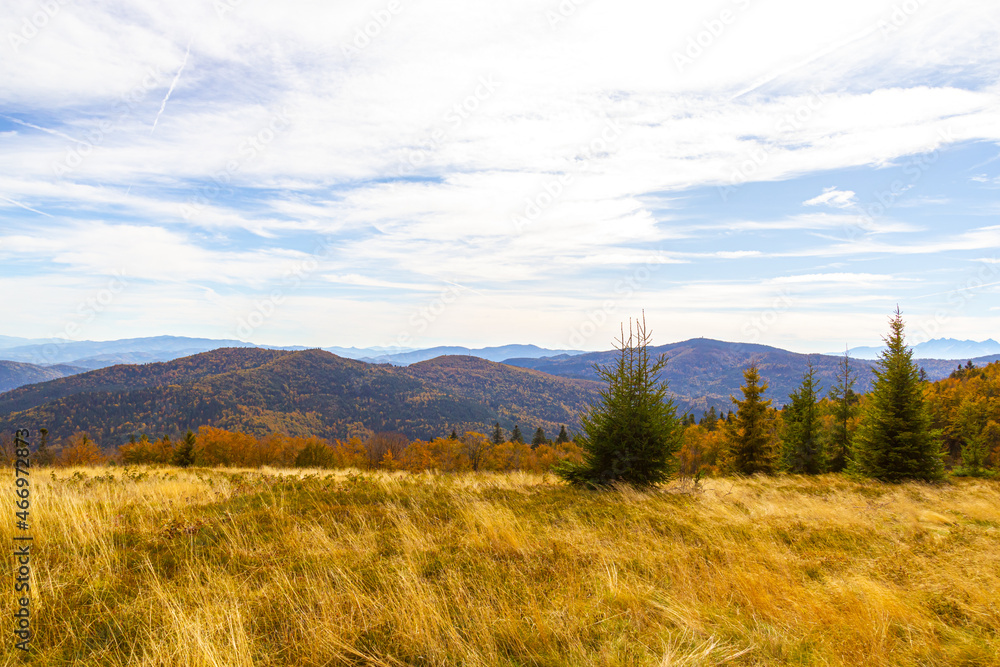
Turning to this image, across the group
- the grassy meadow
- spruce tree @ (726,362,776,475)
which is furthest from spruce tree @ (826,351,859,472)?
the grassy meadow

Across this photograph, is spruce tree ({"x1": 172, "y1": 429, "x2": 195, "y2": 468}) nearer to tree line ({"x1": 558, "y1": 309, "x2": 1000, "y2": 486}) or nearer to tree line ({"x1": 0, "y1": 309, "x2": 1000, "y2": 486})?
tree line ({"x1": 0, "y1": 309, "x2": 1000, "y2": 486})

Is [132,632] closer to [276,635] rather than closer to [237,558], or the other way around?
[276,635]

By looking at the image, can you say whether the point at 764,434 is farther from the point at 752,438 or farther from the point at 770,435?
the point at 770,435

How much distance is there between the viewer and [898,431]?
18.8 m

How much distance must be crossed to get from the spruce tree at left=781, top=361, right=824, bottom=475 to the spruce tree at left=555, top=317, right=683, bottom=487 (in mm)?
18605

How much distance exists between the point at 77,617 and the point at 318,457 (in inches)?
2433

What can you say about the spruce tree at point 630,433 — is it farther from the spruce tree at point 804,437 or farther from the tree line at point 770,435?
the spruce tree at point 804,437

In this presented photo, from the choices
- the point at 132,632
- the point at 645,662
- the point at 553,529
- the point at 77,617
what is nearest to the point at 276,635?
the point at 132,632

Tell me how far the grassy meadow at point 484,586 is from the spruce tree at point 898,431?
12097 mm

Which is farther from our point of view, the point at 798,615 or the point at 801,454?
the point at 801,454

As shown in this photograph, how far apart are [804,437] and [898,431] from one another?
8800 mm

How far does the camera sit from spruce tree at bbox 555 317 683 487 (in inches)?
488

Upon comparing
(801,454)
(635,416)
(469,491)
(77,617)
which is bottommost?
(801,454)

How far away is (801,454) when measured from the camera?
27.2m
